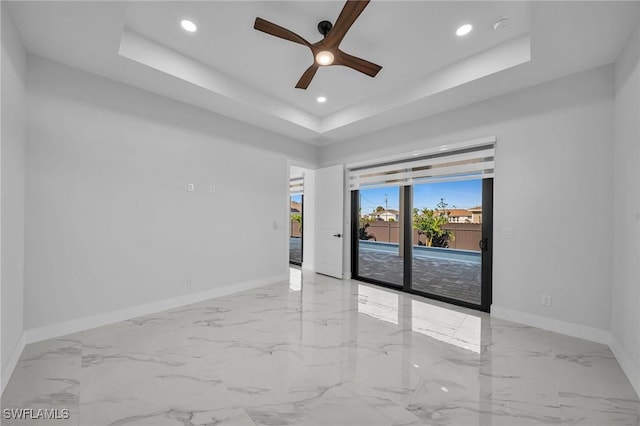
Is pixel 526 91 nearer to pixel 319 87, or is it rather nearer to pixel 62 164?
pixel 319 87

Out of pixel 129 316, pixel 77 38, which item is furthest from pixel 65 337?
pixel 77 38

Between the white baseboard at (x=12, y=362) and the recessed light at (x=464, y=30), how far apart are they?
4.53 m

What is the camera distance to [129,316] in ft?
9.86

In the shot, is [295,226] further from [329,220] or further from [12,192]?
[12,192]

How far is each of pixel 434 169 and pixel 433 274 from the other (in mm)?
2163

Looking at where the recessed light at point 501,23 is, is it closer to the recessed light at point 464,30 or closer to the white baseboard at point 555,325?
the recessed light at point 464,30

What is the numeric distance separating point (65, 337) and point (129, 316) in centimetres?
54

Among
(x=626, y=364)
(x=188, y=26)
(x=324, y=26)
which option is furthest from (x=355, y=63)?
(x=626, y=364)

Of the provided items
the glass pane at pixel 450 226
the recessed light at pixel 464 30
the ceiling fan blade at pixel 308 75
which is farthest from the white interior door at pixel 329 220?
the recessed light at pixel 464 30

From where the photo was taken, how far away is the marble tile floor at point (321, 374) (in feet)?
5.27

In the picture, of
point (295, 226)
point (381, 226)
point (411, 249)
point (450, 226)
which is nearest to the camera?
point (411, 249)

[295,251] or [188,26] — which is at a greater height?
[188,26]

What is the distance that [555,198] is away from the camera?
9.17 feet

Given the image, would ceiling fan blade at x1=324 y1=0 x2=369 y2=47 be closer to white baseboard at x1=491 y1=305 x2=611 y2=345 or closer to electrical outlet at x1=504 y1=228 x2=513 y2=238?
electrical outlet at x1=504 y1=228 x2=513 y2=238
